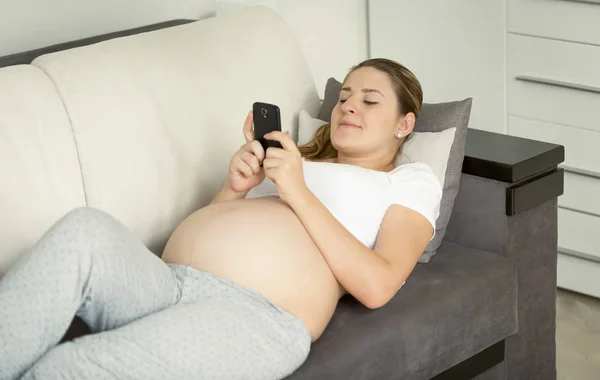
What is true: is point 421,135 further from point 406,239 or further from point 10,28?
point 10,28

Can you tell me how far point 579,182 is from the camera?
10.2 ft

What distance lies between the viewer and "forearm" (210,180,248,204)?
2.21 meters

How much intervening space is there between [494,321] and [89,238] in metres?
0.98

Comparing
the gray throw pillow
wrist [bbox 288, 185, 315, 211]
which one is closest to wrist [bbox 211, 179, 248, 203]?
wrist [bbox 288, 185, 315, 211]

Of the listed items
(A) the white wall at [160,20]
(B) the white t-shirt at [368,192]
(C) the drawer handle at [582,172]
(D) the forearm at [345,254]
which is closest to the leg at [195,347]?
(D) the forearm at [345,254]

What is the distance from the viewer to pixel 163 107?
2.28 metres

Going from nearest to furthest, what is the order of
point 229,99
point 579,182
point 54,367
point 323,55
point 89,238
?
point 54,367 → point 89,238 → point 229,99 → point 579,182 → point 323,55

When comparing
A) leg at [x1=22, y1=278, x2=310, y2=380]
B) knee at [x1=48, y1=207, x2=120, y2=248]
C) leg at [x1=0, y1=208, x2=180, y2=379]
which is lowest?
leg at [x1=22, y1=278, x2=310, y2=380]

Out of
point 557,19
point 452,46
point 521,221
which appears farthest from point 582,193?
point 521,221

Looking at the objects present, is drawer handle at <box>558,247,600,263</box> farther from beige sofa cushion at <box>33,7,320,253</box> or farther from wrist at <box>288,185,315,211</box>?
wrist at <box>288,185,315,211</box>

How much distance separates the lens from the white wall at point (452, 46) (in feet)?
10.7

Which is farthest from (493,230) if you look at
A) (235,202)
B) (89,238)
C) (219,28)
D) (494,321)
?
(89,238)

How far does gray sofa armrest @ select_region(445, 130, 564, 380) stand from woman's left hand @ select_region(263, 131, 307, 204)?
538 millimetres

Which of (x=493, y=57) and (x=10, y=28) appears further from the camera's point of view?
(x=493, y=57)
